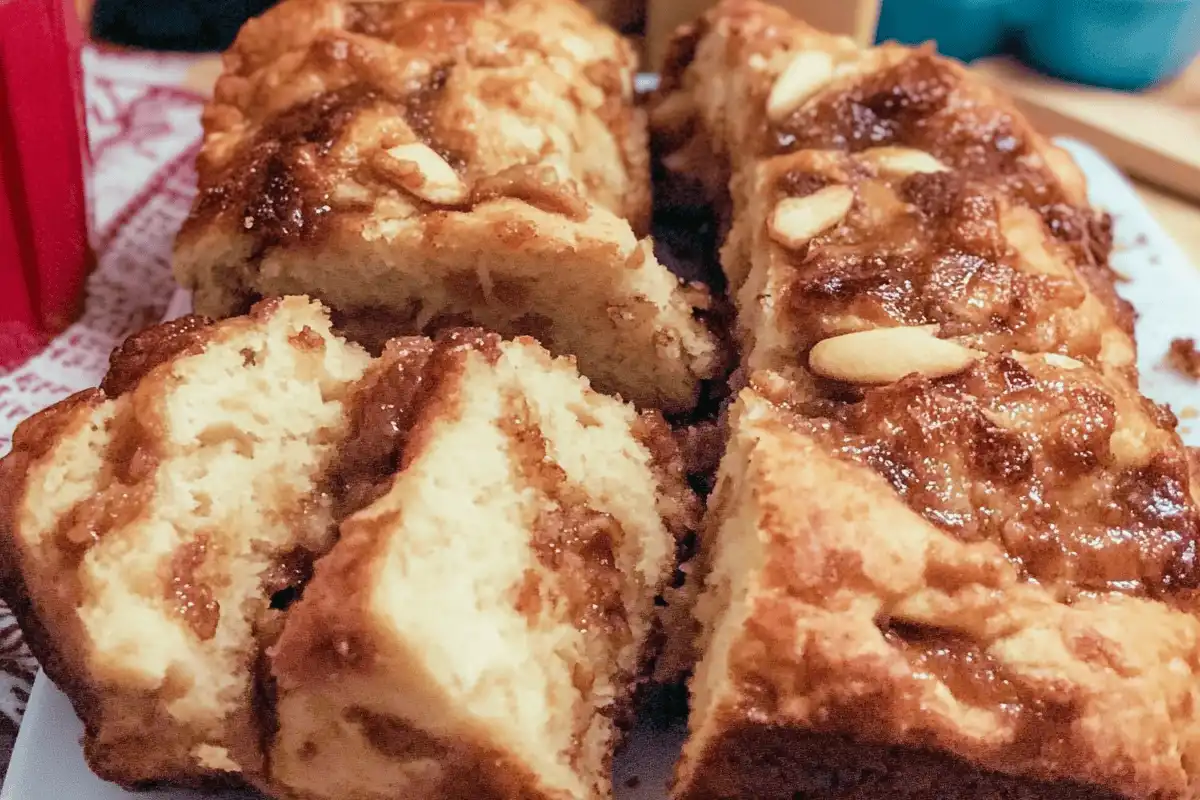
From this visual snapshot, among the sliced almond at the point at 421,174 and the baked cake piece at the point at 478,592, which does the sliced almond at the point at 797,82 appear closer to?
the sliced almond at the point at 421,174

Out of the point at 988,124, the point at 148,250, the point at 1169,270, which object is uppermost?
the point at 988,124

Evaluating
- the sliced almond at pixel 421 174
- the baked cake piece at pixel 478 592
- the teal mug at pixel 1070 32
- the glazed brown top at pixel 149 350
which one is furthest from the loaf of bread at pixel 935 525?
the teal mug at pixel 1070 32

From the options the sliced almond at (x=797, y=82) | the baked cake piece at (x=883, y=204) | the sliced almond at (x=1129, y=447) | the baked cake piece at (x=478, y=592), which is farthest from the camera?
the sliced almond at (x=797, y=82)

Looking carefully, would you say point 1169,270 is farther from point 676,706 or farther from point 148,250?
point 148,250

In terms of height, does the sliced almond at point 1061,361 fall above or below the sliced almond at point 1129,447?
above

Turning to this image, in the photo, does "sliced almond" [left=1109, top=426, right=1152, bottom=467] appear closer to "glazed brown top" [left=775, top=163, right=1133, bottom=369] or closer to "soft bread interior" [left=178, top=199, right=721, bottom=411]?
"glazed brown top" [left=775, top=163, right=1133, bottom=369]

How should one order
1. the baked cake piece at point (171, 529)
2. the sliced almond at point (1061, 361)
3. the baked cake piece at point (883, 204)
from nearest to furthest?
1. the baked cake piece at point (171, 529)
2. the sliced almond at point (1061, 361)
3. the baked cake piece at point (883, 204)

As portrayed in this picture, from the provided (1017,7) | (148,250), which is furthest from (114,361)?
(1017,7)
